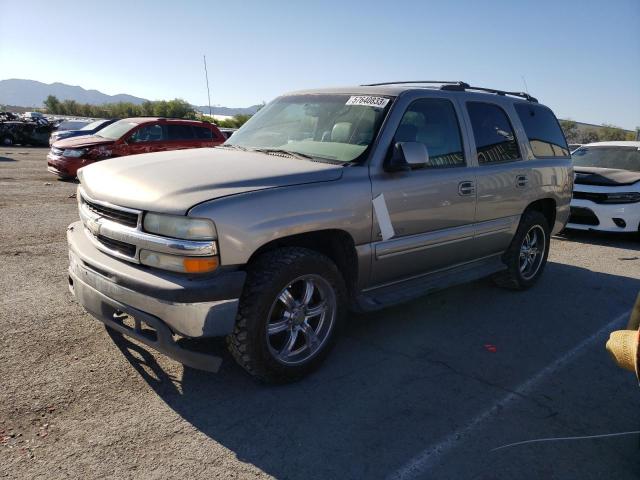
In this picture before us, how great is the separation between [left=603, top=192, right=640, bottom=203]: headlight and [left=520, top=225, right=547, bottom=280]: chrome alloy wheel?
3260 mm

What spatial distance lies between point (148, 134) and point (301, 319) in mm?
10790

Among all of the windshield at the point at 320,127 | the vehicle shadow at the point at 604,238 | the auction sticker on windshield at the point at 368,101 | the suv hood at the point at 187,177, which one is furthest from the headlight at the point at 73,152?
the vehicle shadow at the point at 604,238

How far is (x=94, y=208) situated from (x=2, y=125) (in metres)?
26.1

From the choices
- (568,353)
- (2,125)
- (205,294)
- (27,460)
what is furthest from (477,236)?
(2,125)

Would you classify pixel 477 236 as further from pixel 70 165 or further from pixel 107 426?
pixel 70 165

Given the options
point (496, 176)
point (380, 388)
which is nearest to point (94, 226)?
point (380, 388)

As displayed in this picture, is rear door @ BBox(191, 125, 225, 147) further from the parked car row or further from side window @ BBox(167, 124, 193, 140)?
the parked car row

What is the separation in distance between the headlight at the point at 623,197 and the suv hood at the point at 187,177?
21.0ft

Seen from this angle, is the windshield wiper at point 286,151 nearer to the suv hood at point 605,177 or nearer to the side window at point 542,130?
the side window at point 542,130

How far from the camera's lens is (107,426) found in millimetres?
2805

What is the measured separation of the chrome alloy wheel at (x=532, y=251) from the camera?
5570 millimetres

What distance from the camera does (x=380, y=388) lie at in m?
3.37

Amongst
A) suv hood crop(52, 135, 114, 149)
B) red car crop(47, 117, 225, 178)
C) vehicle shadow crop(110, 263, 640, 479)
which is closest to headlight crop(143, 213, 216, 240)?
vehicle shadow crop(110, 263, 640, 479)

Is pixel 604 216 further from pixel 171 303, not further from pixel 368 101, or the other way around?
pixel 171 303
